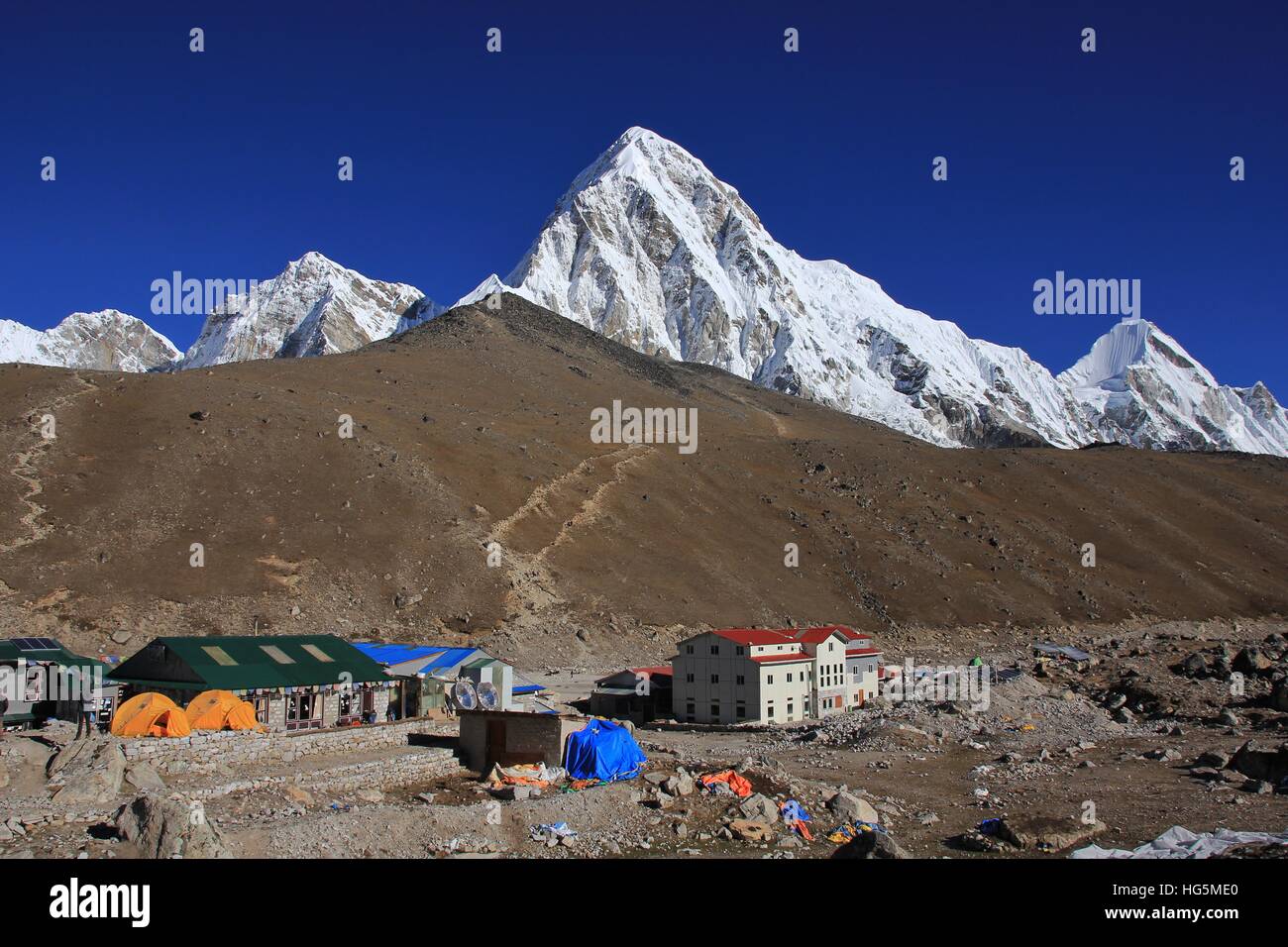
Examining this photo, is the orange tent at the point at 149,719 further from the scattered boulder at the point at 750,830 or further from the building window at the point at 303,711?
the scattered boulder at the point at 750,830

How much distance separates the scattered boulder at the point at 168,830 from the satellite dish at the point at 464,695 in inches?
899

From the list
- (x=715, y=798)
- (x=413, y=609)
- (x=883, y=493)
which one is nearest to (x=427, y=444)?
(x=413, y=609)

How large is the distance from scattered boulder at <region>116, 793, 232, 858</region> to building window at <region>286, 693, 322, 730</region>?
15.1 metres

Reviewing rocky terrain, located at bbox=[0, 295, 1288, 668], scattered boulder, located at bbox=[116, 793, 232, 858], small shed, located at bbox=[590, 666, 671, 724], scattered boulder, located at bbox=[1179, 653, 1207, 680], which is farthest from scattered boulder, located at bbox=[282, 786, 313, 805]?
scattered boulder, located at bbox=[1179, 653, 1207, 680]

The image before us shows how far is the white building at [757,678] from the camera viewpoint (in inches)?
1953

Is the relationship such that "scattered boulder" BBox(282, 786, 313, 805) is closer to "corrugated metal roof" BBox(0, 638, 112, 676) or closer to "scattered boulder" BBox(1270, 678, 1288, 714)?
"corrugated metal roof" BBox(0, 638, 112, 676)

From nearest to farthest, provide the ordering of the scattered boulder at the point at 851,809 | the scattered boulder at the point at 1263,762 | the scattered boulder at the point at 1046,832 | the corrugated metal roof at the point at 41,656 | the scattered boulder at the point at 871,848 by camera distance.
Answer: the scattered boulder at the point at 871,848, the scattered boulder at the point at 1046,832, the scattered boulder at the point at 851,809, the scattered boulder at the point at 1263,762, the corrugated metal roof at the point at 41,656

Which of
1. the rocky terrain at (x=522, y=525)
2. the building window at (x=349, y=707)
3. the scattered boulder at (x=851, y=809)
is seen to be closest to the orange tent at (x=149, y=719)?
the building window at (x=349, y=707)

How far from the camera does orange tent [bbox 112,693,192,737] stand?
28844 millimetres

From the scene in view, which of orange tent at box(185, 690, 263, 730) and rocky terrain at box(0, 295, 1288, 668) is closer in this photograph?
orange tent at box(185, 690, 263, 730)

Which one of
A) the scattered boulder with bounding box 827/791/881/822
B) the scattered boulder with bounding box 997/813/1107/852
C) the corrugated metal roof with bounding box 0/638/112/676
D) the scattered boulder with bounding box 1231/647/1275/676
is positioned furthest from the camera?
Answer: the scattered boulder with bounding box 1231/647/1275/676

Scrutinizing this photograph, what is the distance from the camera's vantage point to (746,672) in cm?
4966
